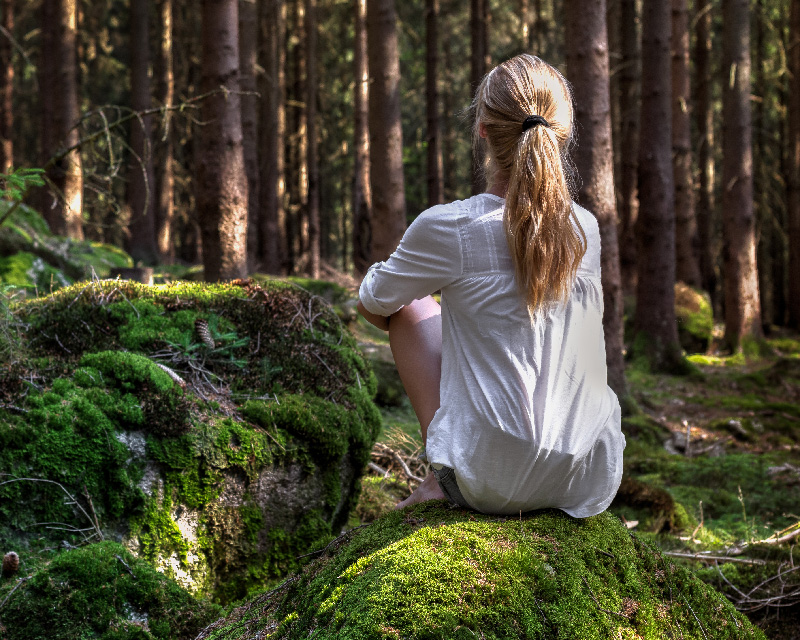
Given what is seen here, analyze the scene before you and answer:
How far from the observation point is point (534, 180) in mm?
2195

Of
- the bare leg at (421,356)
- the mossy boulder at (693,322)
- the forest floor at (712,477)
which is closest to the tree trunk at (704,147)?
the mossy boulder at (693,322)

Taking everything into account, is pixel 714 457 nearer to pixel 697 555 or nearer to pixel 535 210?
pixel 697 555

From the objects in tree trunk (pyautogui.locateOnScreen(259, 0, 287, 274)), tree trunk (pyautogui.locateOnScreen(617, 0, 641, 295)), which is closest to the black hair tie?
tree trunk (pyautogui.locateOnScreen(617, 0, 641, 295))

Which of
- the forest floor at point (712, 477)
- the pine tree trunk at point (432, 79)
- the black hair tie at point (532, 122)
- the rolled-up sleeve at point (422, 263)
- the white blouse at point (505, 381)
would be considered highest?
the pine tree trunk at point (432, 79)

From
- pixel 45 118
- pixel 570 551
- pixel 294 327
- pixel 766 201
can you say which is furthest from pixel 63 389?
pixel 766 201

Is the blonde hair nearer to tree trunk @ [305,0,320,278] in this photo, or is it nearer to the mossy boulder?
the mossy boulder

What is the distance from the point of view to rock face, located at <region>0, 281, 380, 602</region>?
8.95 ft

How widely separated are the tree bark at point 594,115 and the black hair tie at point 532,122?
4679 millimetres

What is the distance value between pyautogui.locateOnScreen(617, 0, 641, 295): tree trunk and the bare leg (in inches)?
436

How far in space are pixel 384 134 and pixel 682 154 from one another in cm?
621

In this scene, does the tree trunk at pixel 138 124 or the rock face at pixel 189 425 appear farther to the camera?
the tree trunk at pixel 138 124

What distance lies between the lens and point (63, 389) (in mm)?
2930

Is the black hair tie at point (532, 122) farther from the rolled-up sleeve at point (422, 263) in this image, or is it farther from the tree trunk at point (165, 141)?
the tree trunk at point (165, 141)

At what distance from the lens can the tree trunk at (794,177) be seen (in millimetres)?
15180
